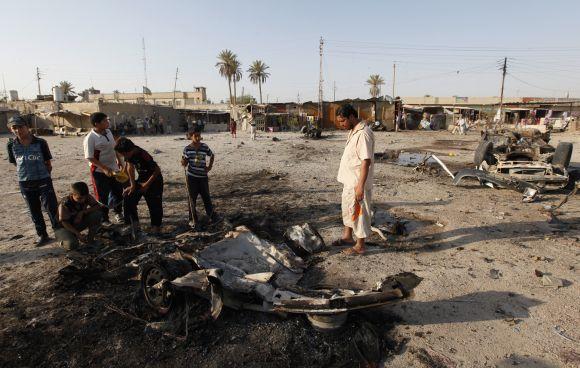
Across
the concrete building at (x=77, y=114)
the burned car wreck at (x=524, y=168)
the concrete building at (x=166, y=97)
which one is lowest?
the burned car wreck at (x=524, y=168)

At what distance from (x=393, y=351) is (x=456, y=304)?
998 mm

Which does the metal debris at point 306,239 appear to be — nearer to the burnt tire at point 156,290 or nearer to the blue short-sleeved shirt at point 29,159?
the burnt tire at point 156,290

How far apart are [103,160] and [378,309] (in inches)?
179

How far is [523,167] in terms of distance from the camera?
770 centimetres

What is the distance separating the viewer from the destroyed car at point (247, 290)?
2650 mm

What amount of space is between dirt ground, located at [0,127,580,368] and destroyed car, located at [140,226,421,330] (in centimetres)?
18

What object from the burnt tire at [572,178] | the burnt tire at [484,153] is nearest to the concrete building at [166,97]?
the burnt tire at [484,153]

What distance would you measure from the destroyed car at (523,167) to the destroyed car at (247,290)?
5696 millimetres

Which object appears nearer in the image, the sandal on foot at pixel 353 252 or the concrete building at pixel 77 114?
the sandal on foot at pixel 353 252

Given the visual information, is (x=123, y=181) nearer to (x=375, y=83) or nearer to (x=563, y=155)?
(x=563, y=155)

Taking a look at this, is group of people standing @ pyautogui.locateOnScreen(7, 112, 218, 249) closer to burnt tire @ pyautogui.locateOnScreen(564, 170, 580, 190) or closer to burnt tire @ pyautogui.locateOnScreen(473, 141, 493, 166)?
burnt tire @ pyautogui.locateOnScreen(473, 141, 493, 166)

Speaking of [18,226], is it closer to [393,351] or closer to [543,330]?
[393,351]

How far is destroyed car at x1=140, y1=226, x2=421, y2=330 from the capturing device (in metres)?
2.65

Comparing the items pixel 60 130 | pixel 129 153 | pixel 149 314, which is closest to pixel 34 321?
pixel 149 314
